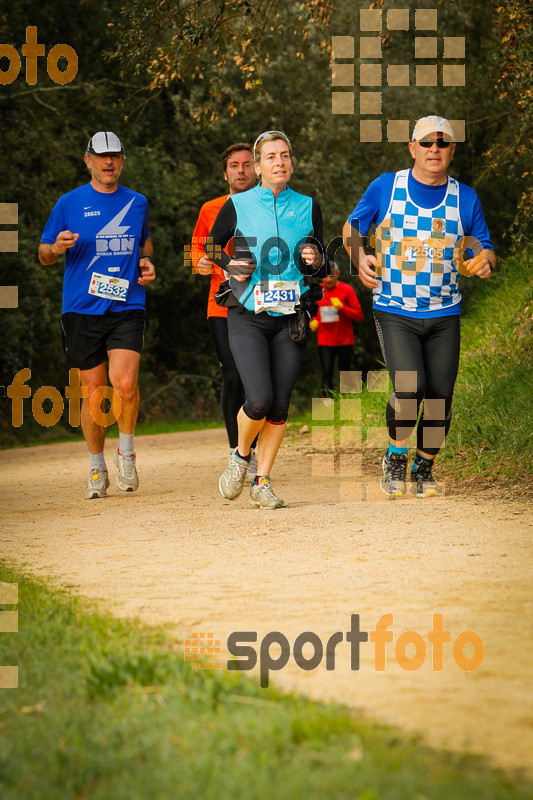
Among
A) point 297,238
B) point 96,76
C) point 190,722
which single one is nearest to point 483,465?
point 297,238

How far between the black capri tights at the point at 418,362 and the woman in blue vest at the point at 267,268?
1.99 feet

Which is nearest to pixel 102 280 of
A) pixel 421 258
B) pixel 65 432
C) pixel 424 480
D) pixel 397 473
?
pixel 421 258

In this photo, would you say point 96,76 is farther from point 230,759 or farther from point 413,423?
point 230,759

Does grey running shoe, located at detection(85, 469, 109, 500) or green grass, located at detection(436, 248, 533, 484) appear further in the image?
green grass, located at detection(436, 248, 533, 484)

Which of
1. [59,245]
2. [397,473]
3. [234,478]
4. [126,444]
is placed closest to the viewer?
[234,478]

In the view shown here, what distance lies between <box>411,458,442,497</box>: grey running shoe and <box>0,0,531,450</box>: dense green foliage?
9498 millimetres

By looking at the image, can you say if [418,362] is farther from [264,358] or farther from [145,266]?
[145,266]

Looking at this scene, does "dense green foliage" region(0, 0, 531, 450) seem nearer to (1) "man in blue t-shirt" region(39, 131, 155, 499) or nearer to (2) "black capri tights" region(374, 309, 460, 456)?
(1) "man in blue t-shirt" region(39, 131, 155, 499)

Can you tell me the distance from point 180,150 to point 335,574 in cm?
2210

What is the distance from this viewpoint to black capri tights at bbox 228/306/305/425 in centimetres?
682

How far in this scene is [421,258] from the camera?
6867 millimetres

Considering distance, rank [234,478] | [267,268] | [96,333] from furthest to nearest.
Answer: [96,333] → [234,478] → [267,268]

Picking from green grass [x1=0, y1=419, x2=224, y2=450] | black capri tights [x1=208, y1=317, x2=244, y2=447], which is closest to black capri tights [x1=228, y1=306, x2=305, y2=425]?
black capri tights [x1=208, y1=317, x2=244, y2=447]

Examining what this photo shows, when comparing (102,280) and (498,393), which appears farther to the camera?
(498,393)
